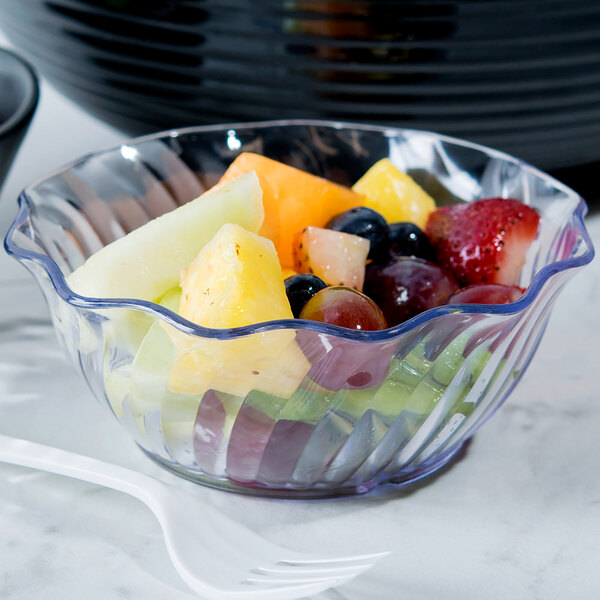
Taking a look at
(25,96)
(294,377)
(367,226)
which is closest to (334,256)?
(367,226)

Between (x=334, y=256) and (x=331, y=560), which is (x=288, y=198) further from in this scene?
(x=331, y=560)

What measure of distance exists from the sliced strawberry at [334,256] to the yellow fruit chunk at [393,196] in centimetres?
10

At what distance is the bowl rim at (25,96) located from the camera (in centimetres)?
85

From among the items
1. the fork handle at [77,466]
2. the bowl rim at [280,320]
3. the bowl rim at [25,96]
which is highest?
the bowl rim at [25,96]

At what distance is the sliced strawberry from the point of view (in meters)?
0.67

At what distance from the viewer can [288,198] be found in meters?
0.72

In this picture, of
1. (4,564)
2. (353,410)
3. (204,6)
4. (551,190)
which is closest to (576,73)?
(551,190)

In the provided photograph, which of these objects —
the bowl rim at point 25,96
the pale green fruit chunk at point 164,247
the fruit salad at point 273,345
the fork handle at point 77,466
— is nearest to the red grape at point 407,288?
the fruit salad at point 273,345

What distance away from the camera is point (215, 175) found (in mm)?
820

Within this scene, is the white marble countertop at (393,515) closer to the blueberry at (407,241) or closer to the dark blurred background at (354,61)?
the blueberry at (407,241)

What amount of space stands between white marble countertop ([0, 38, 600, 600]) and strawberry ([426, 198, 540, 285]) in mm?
116

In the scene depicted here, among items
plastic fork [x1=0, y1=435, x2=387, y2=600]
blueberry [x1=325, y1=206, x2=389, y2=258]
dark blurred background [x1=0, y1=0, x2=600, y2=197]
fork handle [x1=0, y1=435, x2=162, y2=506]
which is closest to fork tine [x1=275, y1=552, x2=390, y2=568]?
plastic fork [x1=0, y1=435, x2=387, y2=600]

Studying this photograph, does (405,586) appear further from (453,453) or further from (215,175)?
(215,175)

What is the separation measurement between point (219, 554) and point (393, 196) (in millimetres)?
→ 357
